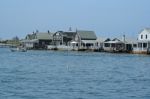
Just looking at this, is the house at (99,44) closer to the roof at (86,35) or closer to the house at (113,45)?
the house at (113,45)

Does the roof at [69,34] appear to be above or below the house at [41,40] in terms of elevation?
above

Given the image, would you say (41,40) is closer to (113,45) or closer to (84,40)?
(84,40)

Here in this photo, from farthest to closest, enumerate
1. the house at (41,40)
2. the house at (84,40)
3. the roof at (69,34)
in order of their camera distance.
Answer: the house at (41,40) < the roof at (69,34) < the house at (84,40)

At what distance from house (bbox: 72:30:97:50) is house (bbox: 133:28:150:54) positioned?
63.9ft

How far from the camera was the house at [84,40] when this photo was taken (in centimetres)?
12781

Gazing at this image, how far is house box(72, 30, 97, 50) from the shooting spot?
128 meters

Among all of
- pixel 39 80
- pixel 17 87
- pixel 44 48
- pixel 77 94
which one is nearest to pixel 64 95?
pixel 77 94

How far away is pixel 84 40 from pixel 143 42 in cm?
2823

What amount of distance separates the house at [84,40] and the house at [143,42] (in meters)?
19.5

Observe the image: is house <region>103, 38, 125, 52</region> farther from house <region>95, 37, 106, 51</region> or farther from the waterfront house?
the waterfront house

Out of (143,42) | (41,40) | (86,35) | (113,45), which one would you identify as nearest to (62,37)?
(41,40)

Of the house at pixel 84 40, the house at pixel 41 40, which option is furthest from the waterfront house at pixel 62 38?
the house at pixel 84 40

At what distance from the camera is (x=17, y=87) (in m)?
32.1

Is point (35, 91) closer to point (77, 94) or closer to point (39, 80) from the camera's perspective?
point (77, 94)
